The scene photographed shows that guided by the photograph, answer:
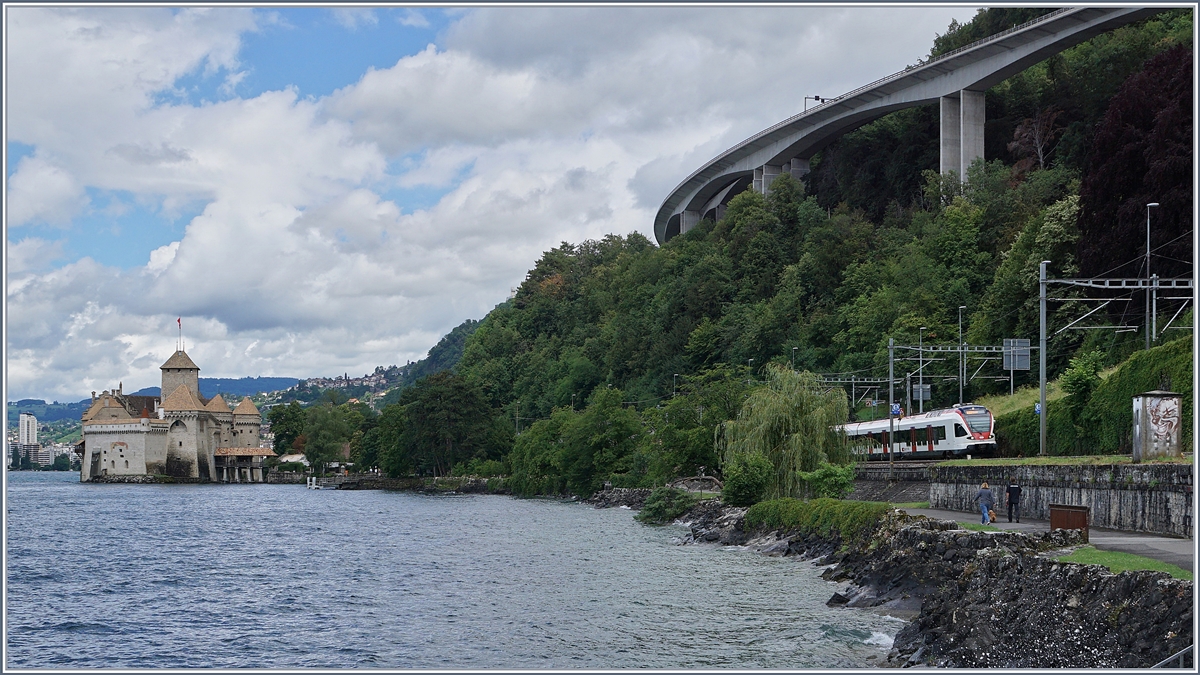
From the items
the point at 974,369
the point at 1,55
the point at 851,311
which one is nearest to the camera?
the point at 1,55

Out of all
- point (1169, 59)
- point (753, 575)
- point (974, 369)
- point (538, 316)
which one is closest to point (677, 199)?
point (538, 316)

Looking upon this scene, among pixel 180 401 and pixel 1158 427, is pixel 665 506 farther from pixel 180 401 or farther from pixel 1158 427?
pixel 180 401

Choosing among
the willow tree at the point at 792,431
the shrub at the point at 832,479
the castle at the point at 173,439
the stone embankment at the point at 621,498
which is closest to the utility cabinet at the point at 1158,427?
the shrub at the point at 832,479

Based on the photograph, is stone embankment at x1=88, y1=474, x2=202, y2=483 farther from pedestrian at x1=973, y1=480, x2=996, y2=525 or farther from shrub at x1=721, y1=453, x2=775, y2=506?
pedestrian at x1=973, y1=480, x2=996, y2=525

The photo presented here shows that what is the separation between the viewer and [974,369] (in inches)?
2466

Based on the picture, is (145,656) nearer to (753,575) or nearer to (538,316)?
Answer: (753,575)

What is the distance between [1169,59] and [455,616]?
1499 inches

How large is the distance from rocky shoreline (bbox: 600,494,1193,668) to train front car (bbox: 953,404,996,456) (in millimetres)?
19165

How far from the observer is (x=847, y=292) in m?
87.1

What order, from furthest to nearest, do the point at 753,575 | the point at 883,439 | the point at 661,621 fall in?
the point at 883,439
the point at 753,575
the point at 661,621

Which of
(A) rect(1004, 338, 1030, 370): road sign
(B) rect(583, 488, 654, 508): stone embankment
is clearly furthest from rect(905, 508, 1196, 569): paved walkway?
(B) rect(583, 488, 654, 508): stone embankment

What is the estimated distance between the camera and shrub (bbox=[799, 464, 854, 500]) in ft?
137

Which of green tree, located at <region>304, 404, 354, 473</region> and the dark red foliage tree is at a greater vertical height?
the dark red foliage tree

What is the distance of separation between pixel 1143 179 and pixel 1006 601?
31816mm
